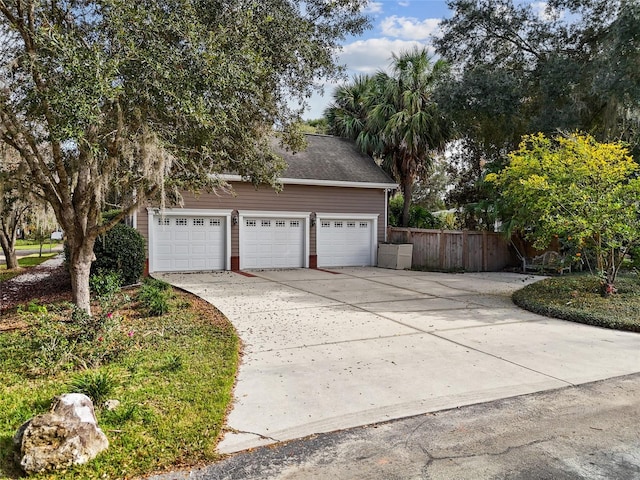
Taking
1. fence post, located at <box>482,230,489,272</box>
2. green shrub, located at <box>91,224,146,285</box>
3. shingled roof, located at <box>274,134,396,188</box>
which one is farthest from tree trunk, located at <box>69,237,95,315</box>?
fence post, located at <box>482,230,489,272</box>

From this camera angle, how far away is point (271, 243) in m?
14.6

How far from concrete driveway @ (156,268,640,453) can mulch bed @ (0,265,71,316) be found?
2637mm

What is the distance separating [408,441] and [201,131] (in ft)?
14.5

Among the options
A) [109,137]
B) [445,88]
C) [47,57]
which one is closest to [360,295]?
[109,137]

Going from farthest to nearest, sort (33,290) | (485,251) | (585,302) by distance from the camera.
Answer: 1. (485,251)
2. (33,290)
3. (585,302)

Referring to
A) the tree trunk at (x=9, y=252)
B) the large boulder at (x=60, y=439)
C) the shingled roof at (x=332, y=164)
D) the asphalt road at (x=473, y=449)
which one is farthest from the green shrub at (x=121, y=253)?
the tree trunk at (x=9, y=252)

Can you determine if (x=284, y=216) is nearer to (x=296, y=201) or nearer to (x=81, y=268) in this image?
(x=296, y=201)

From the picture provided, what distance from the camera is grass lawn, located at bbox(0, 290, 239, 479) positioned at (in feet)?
10.4

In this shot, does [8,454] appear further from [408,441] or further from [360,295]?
[360,295]

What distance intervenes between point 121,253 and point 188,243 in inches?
149

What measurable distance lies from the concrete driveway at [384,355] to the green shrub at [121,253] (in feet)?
4.18

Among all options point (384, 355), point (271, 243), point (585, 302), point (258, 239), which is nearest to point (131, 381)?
point (384, 355)

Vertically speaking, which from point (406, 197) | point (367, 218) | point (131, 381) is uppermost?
point (406, 197)

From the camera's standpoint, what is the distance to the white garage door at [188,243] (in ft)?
42.9
